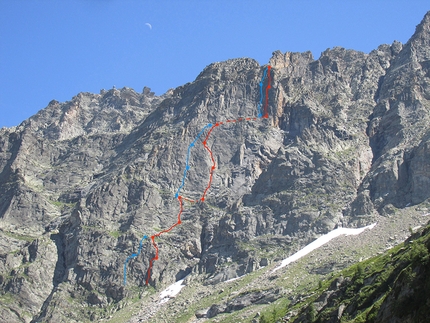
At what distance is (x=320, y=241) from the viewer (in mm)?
169750

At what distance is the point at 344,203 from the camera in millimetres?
187375

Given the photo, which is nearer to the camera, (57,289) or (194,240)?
(57,289)

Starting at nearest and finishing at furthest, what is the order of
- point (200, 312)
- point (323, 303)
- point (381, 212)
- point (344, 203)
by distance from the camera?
point (323, 303)
point (200, 312)
point (381, 212)
point (344, 203)

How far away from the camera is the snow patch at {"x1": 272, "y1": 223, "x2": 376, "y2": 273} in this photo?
16352cm

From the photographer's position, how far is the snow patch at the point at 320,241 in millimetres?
163525

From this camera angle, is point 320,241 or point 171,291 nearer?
point 320,241

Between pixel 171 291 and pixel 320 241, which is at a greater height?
pixel 320 241

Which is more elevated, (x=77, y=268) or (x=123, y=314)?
(x=77, y=268)

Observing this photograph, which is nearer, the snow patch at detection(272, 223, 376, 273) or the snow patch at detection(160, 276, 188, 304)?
the snow patch at detection(272, 223, 376, 273)

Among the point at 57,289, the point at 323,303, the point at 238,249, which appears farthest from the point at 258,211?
the point at 323,303

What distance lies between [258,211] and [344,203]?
26.7 m

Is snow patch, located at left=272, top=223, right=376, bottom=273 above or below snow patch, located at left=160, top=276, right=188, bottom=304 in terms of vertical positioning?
above

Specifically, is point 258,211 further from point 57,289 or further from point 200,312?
point 57,289

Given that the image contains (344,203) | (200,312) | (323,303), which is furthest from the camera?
(344,203)
